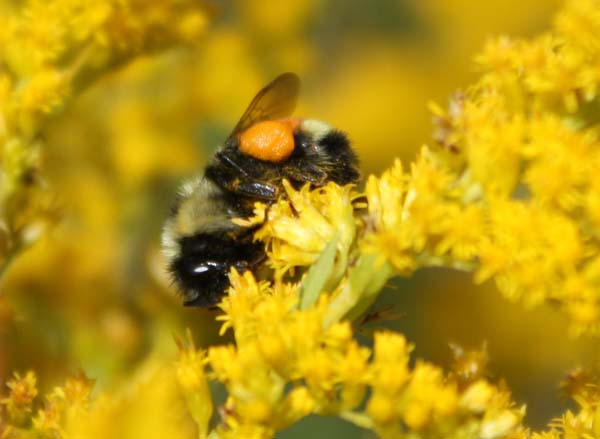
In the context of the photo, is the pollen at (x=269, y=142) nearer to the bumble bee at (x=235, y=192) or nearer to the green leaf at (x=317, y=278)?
the bumble bee at (x=235, y=192)

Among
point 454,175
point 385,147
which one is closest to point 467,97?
point 454,175

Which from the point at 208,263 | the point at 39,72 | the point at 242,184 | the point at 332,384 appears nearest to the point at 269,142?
the point at 242,184

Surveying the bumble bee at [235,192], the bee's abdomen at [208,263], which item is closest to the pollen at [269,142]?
the bumble bee at [235,192]

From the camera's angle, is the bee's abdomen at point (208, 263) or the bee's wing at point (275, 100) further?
the bee's wing at point (275, 100)

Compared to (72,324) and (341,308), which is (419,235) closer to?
(341,308)

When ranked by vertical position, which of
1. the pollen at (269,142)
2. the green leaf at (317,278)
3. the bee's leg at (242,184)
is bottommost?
the green leaf at (317,278)

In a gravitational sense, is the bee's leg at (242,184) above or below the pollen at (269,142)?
below

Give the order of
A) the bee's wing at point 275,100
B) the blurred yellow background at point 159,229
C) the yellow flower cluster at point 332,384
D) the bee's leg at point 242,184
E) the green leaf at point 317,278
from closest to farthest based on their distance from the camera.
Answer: the yellow flower cluster at point 332,384, the green leaf at point 317,278, the bee's leg at point 242,184, the bee's wing at point 275,100, the blurred yellow background at point 159,229
